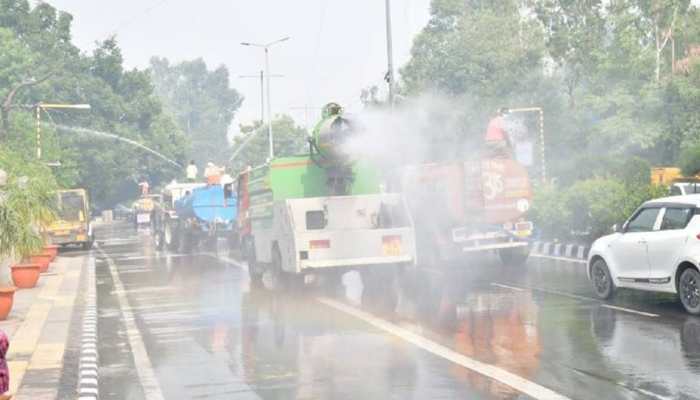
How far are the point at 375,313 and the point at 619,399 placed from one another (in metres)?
7.67

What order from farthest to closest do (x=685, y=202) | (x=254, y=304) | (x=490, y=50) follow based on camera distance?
1. (x=490, y=50)
2. (x=254, y=304)
3. (x=685, y=202)

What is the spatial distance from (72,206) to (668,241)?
3136 centimetres

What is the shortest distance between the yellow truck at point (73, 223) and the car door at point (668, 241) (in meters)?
29.8

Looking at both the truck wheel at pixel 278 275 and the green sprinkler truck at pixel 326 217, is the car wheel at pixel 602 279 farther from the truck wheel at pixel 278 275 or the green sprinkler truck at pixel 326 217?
the truck wheel at pixel 278 275

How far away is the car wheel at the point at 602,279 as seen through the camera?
1670 cm

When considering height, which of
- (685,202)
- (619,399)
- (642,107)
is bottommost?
(619,399)

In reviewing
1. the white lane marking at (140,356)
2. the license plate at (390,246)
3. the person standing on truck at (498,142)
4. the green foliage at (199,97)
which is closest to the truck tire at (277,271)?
the license plate at (390,246)

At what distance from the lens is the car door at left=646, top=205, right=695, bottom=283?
582 inches

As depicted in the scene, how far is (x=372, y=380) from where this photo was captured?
10477 mm

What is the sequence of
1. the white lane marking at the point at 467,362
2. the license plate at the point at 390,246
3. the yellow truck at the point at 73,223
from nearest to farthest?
the white lane marking at the point at 467,362
the license plate at the point at 390,246
the yellow truck at the point at 73,223

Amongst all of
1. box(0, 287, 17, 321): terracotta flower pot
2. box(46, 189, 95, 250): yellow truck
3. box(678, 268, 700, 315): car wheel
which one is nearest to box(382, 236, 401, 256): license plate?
box(678, 268, 700, 315): car wheel

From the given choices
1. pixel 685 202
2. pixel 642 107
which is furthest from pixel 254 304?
pixel 642 107

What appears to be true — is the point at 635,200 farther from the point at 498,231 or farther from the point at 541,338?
the point at 541,338

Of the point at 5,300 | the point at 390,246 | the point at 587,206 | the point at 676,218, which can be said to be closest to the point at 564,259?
the point at 587,206
